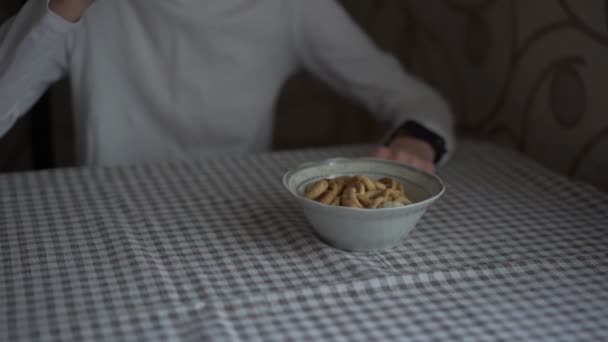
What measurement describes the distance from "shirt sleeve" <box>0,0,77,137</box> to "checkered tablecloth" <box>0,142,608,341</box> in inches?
4.9

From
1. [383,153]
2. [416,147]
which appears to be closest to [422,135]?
[416,147]

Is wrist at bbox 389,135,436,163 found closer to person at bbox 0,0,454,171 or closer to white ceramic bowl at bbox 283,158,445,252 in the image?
person at bbox 0,0,454,171

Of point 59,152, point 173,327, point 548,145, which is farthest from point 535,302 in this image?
point 59,152

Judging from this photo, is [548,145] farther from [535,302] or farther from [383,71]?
[535,302]

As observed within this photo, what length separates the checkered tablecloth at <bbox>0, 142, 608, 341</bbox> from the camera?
685mm

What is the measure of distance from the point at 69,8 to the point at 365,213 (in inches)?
22.7

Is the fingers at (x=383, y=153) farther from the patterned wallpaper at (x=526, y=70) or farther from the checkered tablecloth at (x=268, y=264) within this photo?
the patterned wallpaper at (x=526, y=70)

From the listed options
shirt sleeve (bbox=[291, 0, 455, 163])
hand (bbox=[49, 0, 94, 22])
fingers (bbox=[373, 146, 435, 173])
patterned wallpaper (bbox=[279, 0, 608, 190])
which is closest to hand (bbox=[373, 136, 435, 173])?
fingers (bbox=[373, 146, 435, 173])

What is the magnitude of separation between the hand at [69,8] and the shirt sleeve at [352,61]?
450 mm

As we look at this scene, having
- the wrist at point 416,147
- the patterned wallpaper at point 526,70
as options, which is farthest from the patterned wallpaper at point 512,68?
the wrist at point 416,147

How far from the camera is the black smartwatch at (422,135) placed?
117 centimetres

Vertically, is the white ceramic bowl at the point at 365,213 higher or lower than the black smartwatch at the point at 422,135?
higher

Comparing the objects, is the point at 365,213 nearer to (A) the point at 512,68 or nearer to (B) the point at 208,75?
(B) the point at 208,75

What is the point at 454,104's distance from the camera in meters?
1.66
